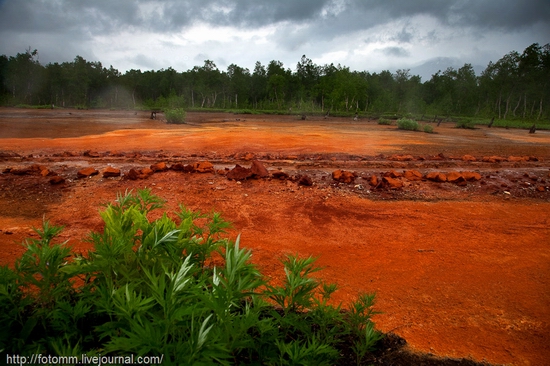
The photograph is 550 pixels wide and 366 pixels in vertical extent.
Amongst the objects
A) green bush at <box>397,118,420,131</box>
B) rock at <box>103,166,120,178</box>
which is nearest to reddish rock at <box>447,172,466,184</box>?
rock at <box>103,166,120,178</box>

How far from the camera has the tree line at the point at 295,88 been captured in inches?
2156

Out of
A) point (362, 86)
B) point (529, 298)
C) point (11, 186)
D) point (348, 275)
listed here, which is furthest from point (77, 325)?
point (362, 86)

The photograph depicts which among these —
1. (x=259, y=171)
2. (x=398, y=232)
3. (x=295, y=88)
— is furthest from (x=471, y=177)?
(x=295, y=88)

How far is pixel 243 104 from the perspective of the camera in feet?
244

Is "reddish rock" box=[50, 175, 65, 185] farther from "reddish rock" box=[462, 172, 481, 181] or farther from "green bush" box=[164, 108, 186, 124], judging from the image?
"green bush" box=[164, 108, 186, 124]

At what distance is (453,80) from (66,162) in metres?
78.9

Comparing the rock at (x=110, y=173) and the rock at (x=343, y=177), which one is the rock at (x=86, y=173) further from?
the rock at (x=343, y=177)

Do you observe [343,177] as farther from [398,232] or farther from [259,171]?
[398,232]

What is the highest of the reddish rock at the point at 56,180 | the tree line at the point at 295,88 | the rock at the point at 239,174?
the tree line at the point at 295,88

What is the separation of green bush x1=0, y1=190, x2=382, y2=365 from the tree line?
50.5m

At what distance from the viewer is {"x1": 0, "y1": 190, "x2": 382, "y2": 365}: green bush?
1.21m

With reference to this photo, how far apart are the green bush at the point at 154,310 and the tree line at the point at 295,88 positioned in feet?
166

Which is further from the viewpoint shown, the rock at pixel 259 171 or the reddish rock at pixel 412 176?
the reddish rock at pixel 412 176

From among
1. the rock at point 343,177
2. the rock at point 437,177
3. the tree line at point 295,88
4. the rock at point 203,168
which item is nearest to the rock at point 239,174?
the rock at point 203,168
